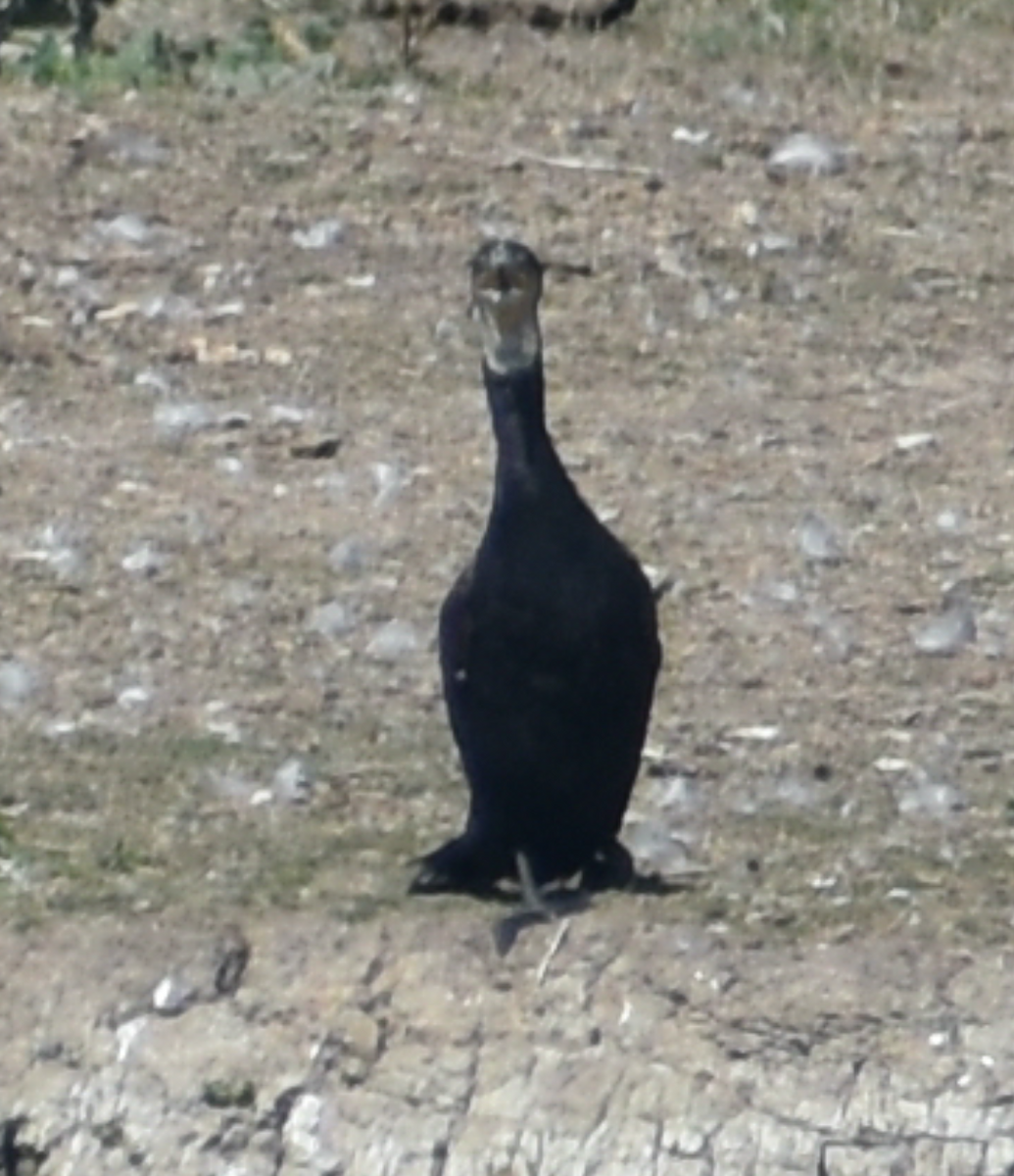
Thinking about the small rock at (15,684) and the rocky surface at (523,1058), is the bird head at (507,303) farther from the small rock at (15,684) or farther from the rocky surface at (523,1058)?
the small rock at (15,684)

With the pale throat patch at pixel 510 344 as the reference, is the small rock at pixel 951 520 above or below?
below

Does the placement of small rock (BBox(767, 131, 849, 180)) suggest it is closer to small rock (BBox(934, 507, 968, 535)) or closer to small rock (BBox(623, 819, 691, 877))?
small rock (BBox(934, 507, 968, 535))

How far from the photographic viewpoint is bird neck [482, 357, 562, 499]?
5.77 m

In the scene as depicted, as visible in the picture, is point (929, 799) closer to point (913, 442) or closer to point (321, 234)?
point (913, 442)

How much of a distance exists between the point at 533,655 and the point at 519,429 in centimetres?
32

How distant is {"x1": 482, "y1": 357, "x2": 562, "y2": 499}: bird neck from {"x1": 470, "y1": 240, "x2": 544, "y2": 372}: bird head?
2cm

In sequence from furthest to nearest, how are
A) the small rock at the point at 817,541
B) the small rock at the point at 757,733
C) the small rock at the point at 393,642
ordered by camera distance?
the small rock at the point at 817,541
the small rock at the point at 393,642
the small rock at the point at 757,733

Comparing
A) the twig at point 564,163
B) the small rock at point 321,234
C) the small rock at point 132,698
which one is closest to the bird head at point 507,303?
the small rock at point 132,698

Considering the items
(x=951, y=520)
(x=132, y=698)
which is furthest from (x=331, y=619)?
(x=951, y=520)

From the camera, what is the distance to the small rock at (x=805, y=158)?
10039 mm

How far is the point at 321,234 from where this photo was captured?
959 centimetres

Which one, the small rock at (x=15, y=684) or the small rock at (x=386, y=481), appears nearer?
the small rock at (x=15, y=684)

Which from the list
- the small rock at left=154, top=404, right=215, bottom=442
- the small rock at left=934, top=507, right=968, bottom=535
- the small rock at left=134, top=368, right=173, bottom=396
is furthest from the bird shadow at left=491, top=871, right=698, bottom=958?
the small rock at left=134, top=368, right=173, bottom=396

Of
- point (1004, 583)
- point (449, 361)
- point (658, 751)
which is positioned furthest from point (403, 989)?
point (449, 361)
